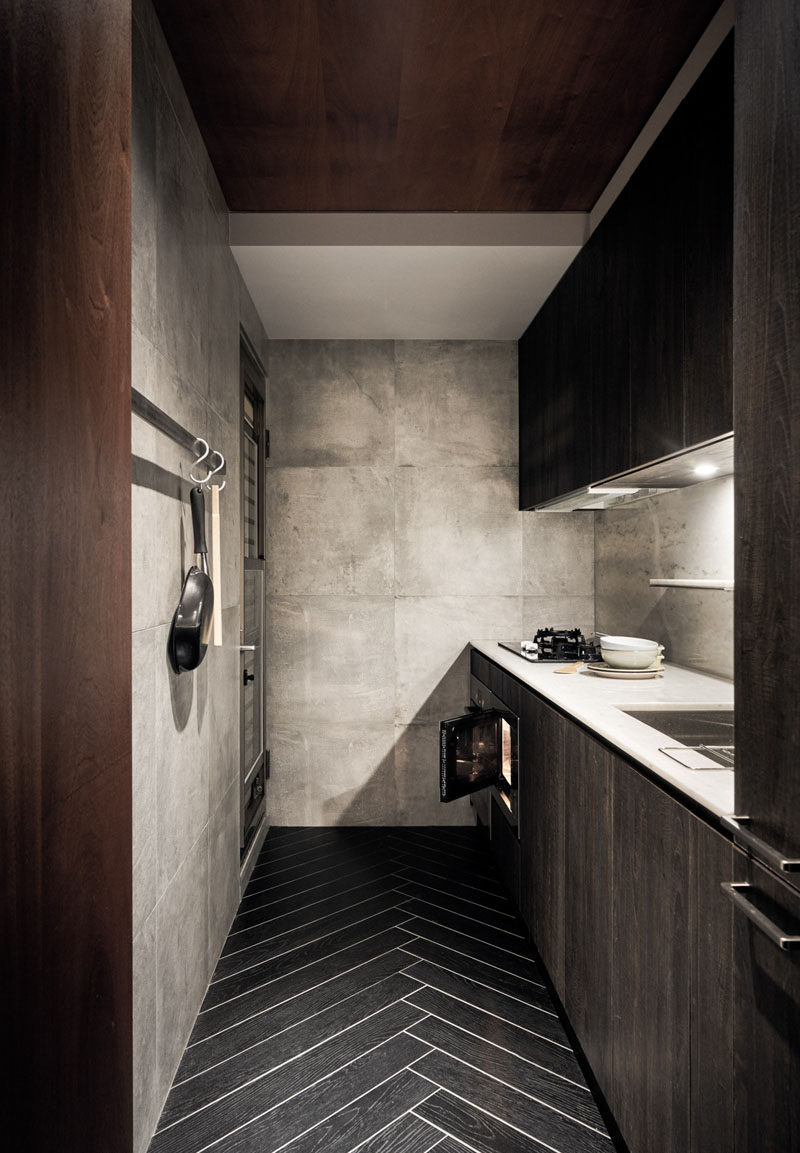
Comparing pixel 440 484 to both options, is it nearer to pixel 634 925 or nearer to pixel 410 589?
pixel 410 589

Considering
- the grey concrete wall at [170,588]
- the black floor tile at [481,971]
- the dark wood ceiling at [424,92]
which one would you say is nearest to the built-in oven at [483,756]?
the black floor tile at [481,971]

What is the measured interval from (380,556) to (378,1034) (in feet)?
7.01

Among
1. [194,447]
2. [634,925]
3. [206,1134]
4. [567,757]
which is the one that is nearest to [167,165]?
[194,447]

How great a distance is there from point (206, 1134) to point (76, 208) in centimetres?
185

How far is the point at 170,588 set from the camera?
1.65 m

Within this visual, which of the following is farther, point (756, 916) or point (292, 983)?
point (292, 983)

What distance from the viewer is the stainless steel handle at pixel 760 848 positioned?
31.2 inches

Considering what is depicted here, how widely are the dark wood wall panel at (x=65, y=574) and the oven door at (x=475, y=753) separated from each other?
1.67 m

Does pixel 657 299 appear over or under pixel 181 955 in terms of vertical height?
over

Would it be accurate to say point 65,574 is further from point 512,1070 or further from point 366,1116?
point 512,1070

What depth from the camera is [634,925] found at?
1.34m

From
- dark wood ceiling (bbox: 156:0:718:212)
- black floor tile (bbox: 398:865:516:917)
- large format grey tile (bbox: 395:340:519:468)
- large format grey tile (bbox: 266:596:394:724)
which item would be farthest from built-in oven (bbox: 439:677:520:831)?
dark wood ceiling (bbox: 156:0:718:212)

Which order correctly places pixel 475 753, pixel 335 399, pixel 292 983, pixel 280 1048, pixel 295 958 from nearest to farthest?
1. pixel 280 1048
2. pixel 292 983
3. pixel 295 958
4. pixel 475 753
5. pixel 335 399

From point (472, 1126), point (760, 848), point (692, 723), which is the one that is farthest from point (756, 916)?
point (472, 1126)
